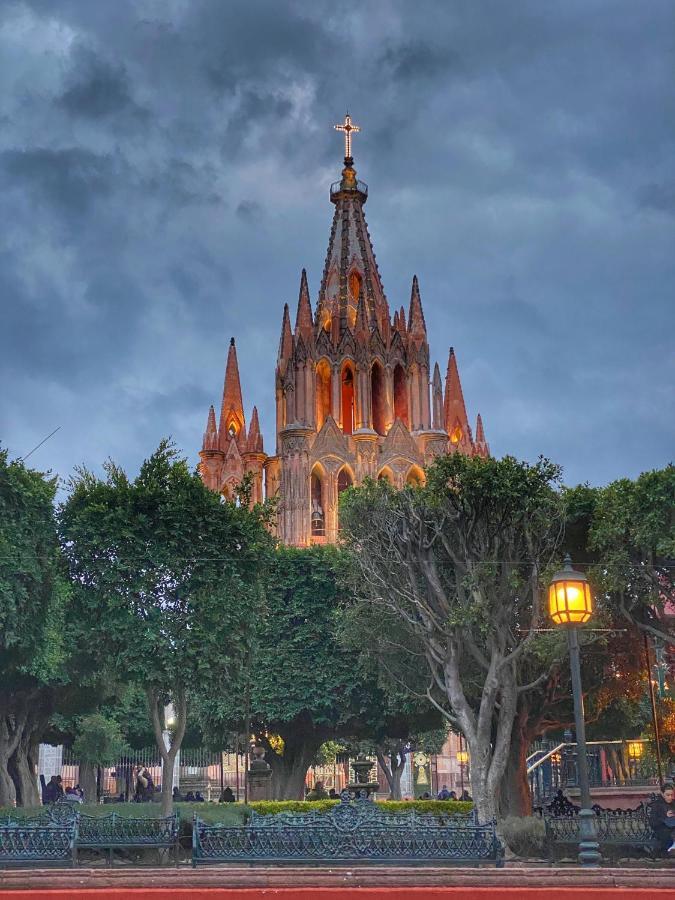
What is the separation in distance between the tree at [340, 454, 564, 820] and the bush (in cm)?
534

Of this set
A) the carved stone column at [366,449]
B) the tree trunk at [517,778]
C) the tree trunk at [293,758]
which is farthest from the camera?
the carved stone column at [366,449]

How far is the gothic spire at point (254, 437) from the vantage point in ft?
255

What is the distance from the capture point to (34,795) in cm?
3766

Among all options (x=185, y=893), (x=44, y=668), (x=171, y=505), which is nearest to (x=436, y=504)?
(x=171, y=505)

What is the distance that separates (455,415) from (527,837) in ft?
193

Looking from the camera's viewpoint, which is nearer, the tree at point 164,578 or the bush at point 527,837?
the bush at point 527,837

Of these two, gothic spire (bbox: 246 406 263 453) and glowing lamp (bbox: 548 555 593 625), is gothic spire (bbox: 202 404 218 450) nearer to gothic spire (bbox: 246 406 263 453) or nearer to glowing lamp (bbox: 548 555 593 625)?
gothic spire (bbox: 246 406 263 453)

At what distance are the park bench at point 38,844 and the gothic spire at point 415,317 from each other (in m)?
64.5

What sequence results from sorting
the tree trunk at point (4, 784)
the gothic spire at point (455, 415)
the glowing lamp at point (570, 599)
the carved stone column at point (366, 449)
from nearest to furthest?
the glowing lamp at point (570, 599), the tree trunk at point (4, 784), the carved stone column at point (366, 449), the gothic spire at point (455, 415)

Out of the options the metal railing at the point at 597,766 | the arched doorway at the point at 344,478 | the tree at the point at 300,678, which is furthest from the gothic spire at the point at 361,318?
the metal railing at the point at 597,766

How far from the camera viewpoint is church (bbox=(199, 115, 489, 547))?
238 ft

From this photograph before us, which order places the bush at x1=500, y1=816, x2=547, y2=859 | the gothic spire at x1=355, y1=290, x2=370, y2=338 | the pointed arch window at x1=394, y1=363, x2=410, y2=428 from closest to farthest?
the bush at x1=500, y1=816, x2=547, y2=859, the gothic spire at x1=355, y1=290, x2=370, y2=338, the pointed arch window at x1=394, y1=363, x2=410, y2=428

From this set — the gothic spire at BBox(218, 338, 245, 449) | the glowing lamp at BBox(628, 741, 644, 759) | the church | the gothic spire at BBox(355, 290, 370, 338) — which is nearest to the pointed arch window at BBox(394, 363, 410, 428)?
the church

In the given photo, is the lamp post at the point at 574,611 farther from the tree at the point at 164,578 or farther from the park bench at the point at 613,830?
the tree at the point at 164,578
